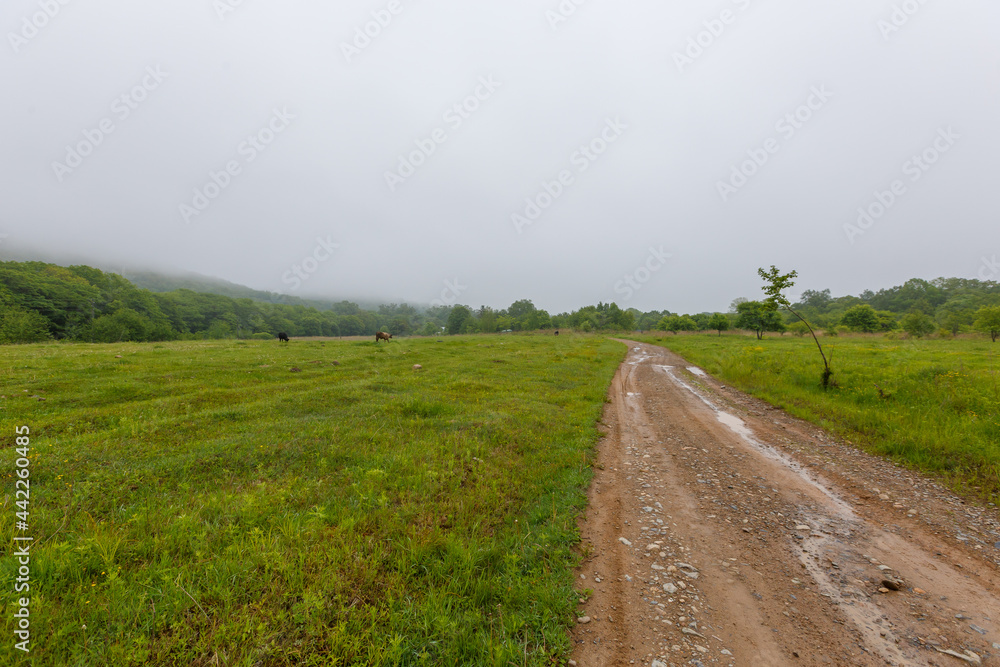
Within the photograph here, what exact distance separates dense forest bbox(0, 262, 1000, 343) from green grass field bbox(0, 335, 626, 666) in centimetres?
1511

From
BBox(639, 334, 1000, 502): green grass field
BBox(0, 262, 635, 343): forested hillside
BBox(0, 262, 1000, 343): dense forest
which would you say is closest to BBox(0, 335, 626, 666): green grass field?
BBox(639, 334, 1000, 502): green grass field

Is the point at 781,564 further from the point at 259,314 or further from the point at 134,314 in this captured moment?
the point at 259,314

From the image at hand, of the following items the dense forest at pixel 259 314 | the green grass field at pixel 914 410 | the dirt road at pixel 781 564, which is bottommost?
the dirt road at pixel 781 564

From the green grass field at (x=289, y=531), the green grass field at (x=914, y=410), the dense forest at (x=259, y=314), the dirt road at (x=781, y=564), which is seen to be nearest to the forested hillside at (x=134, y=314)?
the dense forest at (x=259, y=314)

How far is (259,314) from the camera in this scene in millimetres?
130875

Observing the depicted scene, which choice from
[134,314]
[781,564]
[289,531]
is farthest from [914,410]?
[134,314]

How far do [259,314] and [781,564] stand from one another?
161562mm

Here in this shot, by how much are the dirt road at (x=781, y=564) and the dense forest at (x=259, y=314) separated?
32.7ft

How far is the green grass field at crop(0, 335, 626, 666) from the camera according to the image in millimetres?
3238

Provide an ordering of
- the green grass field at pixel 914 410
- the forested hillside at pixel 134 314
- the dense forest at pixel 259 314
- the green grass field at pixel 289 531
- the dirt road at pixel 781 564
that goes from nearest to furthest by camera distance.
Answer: the green grass field at pixel 289 531 < the dirt road at pixel 781 564 < the green grass field at pixel 914 410 < the dense forest at pixel 259 314 < the forested hillside at pixel 134 314

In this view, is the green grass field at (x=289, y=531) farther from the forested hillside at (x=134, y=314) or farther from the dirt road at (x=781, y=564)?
the forested hillside at (x=134, y=314)

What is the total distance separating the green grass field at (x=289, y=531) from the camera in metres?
3.24

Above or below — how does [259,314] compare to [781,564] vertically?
above

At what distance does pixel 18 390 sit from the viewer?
33.2 ft
